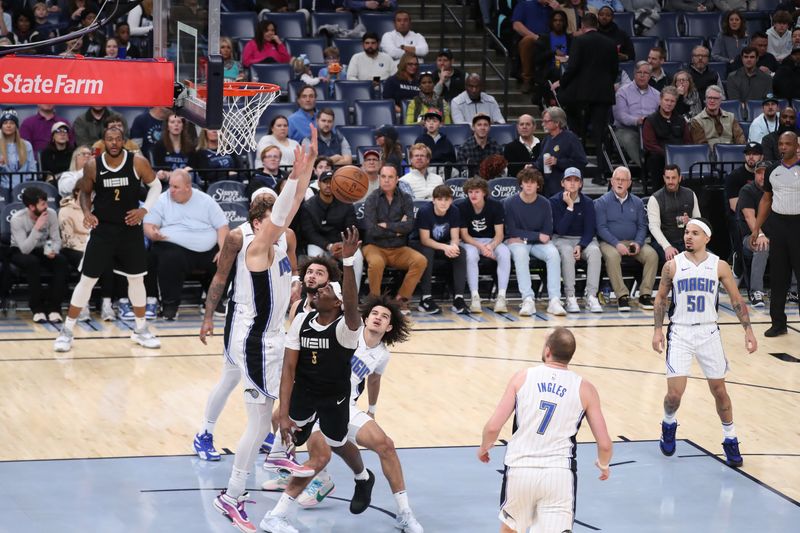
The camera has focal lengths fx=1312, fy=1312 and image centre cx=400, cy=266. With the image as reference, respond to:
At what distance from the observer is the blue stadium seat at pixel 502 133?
1597cm

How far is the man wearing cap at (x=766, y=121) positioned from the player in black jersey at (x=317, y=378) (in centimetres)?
998

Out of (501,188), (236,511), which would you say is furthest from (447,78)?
(236,511)

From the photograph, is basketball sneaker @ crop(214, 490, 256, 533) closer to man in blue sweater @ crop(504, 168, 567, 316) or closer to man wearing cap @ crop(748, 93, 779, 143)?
man in blue sweater @ crop(504, 168, 567, 316)

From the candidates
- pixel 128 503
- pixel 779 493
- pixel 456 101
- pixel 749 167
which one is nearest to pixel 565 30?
pixel 456 101

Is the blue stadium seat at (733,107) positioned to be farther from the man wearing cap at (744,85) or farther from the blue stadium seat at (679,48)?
the blue stadium seat at (679,48)

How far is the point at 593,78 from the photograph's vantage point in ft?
52.6

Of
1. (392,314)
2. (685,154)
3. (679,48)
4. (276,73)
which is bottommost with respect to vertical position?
(392,314)

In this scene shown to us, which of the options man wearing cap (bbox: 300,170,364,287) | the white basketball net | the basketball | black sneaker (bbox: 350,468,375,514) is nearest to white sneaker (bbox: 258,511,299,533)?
black sneaker (bbox: 350,468,375,514)

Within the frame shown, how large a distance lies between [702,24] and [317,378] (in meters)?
13.3

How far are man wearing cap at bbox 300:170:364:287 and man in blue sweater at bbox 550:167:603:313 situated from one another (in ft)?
7.56

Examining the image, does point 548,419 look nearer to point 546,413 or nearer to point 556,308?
point 546,413

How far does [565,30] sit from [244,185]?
582 centimetres

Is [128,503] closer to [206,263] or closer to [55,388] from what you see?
[55,388]

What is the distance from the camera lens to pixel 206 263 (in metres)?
13.4
